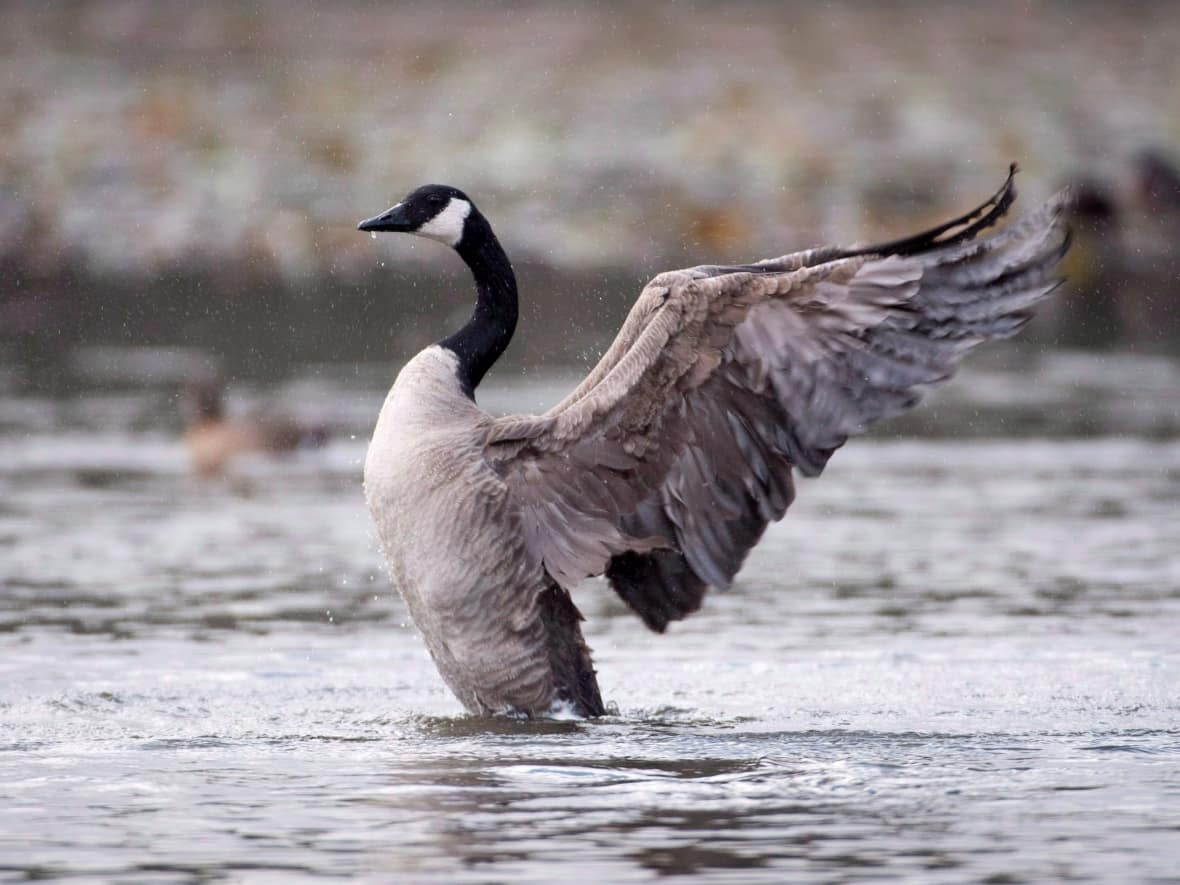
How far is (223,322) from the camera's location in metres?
20.4

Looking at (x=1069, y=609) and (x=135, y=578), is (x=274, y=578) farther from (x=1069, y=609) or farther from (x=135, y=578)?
(x=1069, y=609)

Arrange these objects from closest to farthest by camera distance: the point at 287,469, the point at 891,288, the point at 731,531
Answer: the point at 891,288
the point at 731,531
the point at 287,469

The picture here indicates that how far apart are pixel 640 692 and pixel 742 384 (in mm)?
1723

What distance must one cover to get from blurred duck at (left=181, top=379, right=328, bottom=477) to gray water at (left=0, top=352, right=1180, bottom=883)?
0.53 feet

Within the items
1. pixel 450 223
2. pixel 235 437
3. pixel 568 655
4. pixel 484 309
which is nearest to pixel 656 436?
pixel 568 655

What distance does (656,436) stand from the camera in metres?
7.81

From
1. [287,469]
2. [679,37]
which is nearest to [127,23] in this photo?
[679,37]

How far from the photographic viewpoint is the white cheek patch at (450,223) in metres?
8.65

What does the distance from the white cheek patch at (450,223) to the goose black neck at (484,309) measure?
0.02 metres

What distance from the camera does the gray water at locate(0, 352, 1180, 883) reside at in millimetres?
6120

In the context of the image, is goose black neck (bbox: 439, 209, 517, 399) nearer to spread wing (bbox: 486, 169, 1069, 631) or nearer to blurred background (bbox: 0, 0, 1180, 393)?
spread wing (bbox: 486, 169, 1069, 631)

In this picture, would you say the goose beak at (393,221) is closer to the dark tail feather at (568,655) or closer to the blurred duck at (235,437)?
the dark tail feather at (568,655)

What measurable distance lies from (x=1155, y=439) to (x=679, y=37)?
1694 cm

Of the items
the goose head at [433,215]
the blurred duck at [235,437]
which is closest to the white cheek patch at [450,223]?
the goose head at [433,215]
